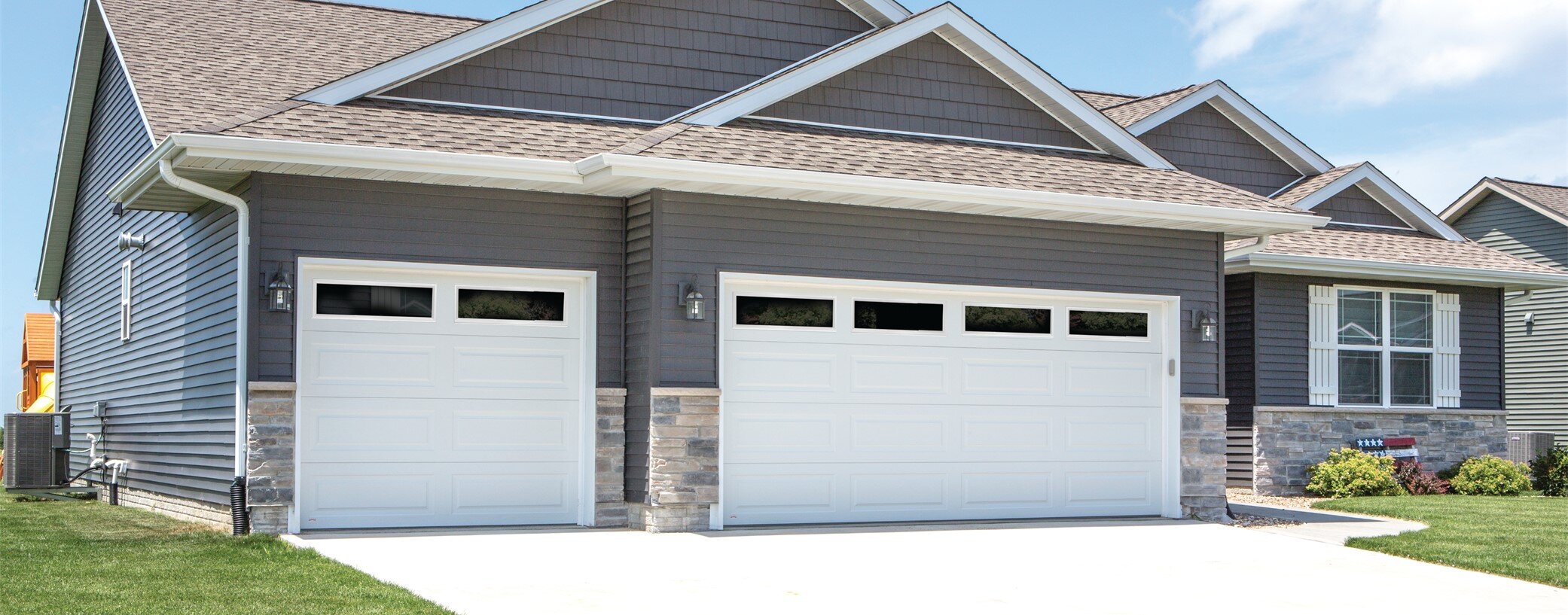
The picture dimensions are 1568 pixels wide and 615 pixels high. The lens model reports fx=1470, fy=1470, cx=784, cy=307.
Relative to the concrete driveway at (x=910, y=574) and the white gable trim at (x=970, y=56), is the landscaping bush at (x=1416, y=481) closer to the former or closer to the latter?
the white gable trim at (x=970, y=56)

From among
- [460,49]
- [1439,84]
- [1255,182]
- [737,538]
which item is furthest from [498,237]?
[1439,84]

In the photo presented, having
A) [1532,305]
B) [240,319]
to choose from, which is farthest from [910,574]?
[1532,305]

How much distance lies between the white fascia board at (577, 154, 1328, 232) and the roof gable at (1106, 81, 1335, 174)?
15.3 ft

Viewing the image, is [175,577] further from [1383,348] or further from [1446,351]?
[1446,351]

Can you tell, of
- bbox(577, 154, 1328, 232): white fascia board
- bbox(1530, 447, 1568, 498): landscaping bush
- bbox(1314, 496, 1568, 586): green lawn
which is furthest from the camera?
bbox(1530, 447, 1568, 498): landscaping bush

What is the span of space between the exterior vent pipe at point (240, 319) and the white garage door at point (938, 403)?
12.0 ft

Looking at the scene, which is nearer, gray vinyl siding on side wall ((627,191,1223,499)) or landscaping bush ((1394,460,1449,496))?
gray vinyl siding on side wall ((627,191,1223,499))

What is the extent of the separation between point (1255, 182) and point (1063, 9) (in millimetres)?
3567

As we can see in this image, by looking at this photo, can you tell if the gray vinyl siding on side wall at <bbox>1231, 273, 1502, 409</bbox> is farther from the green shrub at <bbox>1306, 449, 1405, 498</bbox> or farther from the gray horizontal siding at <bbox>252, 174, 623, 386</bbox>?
the gray horizontal siding at <bbox>252, 174, 623, 386</bbox>

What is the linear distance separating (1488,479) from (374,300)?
13.7 metres

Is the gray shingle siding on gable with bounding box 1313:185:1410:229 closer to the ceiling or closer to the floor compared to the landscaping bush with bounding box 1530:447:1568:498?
closer to the ceiling

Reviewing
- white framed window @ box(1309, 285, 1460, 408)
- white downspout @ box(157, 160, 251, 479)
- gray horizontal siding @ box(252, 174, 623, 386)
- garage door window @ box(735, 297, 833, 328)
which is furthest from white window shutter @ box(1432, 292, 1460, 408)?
white downspout @ box(157, 160, 251, 479)

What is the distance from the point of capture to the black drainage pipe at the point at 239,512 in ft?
35.3

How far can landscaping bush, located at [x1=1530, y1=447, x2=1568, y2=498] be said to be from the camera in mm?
17906
